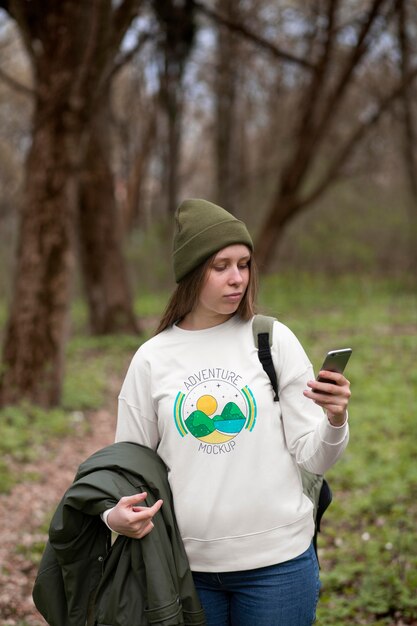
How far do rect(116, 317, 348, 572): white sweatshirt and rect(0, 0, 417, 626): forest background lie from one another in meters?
2.08

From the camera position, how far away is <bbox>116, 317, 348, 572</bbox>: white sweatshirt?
2182 mm

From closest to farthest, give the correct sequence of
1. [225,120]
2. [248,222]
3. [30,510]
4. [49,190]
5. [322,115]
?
[30,510] → [49,190] → [322,115] → [225,120] → [248,222]

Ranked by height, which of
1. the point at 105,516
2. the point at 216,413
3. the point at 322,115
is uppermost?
the point at 322,115

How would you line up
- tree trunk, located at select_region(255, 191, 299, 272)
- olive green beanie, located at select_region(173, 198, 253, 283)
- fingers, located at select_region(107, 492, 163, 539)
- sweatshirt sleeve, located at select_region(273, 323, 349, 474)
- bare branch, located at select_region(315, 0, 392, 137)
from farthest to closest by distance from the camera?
1. tree trunk, located at select_region(255, 191, 299, 272)
2. bare branch, located at select_region(315, 0, 392, 137)
3. olive green beanie, located at select_region(173, 198, 253, 283)
4. sweatshirt sleeve, located at select_region(273, 323, 349, 474)
5. fingers, located at select_region(107, 492, 163, 539)

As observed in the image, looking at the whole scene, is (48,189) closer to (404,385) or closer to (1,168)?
(404,385)

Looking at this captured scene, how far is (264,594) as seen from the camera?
2176mm

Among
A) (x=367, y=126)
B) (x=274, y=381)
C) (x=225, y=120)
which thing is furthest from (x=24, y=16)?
(x=225, y=120)

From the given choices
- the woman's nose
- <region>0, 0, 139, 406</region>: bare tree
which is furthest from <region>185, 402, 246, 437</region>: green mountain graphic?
<region>0, 0, 139, 406</region>: bare tree

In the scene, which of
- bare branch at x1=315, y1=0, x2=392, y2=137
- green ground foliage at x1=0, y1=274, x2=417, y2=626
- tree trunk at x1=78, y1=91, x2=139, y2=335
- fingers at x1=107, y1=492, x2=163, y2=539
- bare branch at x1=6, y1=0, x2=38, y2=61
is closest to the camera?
fingers at x1=107, y1=492, x2=163, y2=539

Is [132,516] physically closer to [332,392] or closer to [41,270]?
[332,392]

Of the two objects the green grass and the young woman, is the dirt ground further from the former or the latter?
the young woman

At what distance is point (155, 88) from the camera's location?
21.6m

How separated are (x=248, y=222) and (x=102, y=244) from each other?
7.45 m

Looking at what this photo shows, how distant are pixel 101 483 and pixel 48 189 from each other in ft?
19.7
